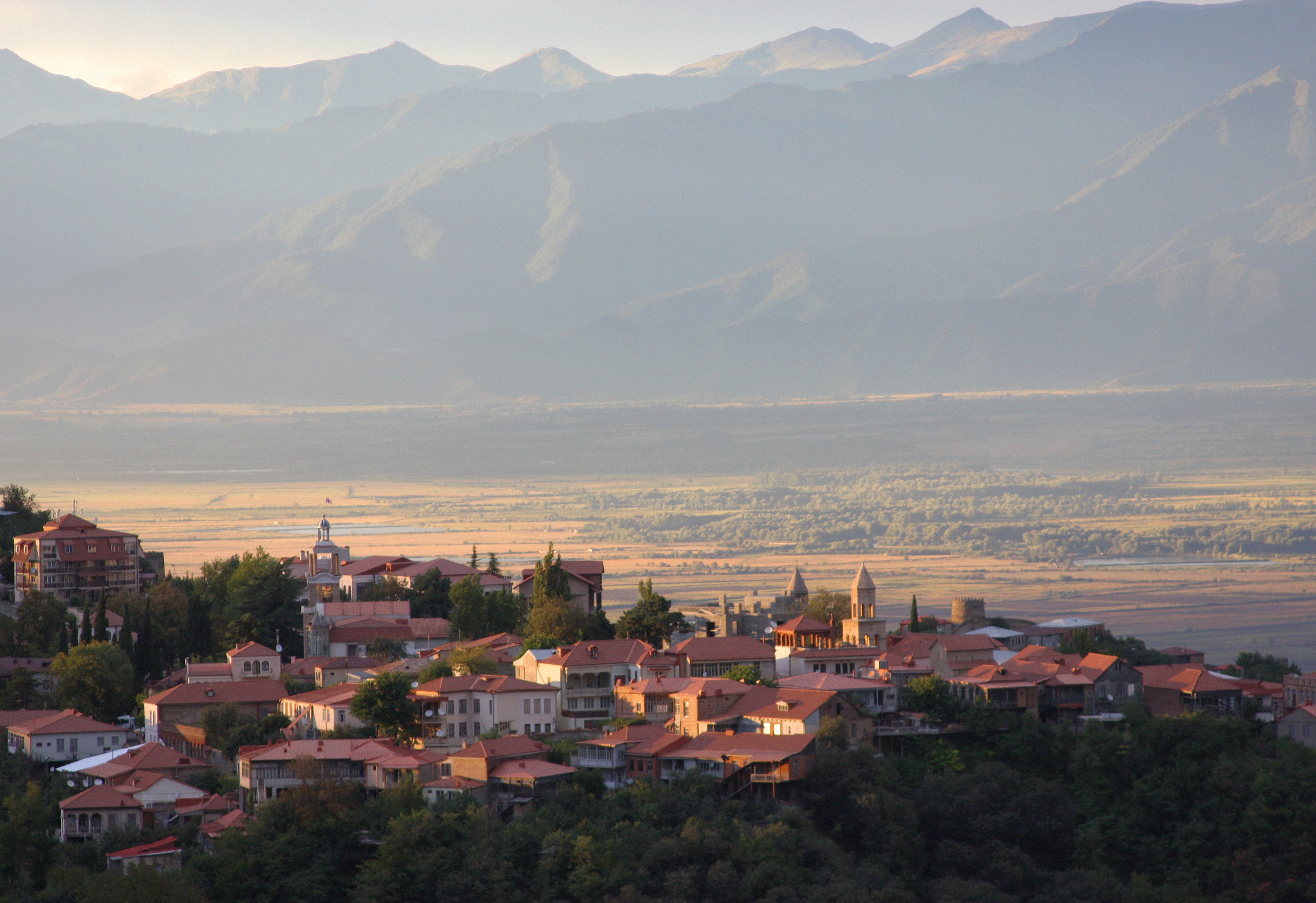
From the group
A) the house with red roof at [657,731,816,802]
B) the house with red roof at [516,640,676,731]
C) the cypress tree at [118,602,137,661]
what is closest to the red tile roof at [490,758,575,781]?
the house with red roof at [657,731,816,802]

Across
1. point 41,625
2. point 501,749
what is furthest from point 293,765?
point 41,625

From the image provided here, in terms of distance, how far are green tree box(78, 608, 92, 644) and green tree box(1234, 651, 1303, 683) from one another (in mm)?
54614

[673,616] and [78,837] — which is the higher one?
[673,616]

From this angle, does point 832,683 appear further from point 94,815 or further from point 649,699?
point 94,815

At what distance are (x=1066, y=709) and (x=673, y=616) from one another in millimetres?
19772

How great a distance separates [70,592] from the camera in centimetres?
9369

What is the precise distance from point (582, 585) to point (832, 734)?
29587 mm

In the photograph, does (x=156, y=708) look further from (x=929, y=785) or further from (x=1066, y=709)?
(x=1066, y=709)

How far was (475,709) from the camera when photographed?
6588 cm

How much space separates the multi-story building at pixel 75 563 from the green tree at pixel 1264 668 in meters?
57.5

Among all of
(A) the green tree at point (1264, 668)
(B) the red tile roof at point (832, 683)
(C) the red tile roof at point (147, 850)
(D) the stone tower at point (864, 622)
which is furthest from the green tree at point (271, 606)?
(A) the green tree at point (1264, 668)

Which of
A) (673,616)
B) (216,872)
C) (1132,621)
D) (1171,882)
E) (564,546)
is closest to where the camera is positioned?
(216,872)

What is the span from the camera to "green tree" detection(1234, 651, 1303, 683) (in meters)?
93.9

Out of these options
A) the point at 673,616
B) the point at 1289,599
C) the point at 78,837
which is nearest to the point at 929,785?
the point at 673,616
